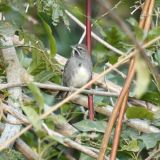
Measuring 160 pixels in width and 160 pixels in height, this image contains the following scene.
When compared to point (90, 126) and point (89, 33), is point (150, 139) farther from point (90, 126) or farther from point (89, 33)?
point (89, 33)

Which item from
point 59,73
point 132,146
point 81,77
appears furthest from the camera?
point 81,77

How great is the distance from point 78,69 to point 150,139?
4.36 feet

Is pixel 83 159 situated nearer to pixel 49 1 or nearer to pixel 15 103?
pixel 15 103

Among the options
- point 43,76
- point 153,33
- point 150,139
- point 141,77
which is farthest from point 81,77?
point 141,77

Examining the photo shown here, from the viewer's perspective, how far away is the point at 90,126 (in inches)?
98.2

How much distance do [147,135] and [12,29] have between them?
72 centimetres

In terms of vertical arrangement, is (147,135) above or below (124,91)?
below

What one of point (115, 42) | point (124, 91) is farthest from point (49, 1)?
point (124, 91)

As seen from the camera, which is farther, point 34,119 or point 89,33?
point 89,33

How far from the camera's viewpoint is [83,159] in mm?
2516

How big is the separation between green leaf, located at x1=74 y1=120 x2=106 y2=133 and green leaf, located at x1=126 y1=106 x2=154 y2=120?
0.12 meters

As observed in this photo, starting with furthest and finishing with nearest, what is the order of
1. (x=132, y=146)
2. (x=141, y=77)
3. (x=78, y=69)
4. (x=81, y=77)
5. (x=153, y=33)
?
(x=78, y=69) < (x=81, y=77) < (x=132, y=146) < (x=153, y=33) < (x=141, y=77)

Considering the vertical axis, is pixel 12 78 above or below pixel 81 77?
above

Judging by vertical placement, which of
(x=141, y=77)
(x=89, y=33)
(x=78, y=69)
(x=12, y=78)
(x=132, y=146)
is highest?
(x=141, y=77)
